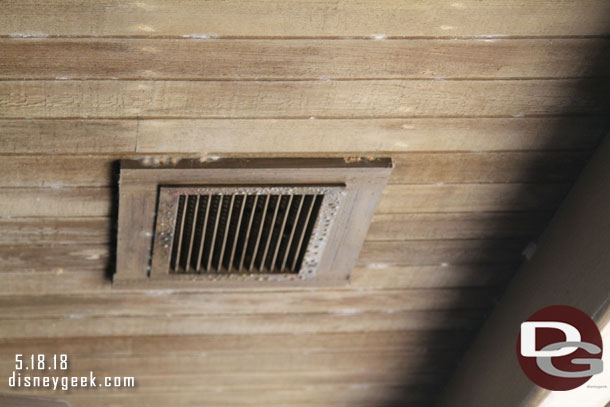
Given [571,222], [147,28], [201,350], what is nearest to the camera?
[147,28]

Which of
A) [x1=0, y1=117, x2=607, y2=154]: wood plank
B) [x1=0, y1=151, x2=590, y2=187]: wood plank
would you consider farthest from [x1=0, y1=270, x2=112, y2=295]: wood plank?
[x1=0, y1=117, x2=607, y2=154]: wood plank

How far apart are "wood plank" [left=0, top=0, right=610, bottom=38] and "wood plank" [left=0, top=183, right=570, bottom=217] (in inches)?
16.6

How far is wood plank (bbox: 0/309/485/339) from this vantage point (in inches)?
81.4

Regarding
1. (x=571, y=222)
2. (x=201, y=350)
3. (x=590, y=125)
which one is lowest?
(x=201, y=350)

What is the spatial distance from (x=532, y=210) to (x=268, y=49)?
813mm

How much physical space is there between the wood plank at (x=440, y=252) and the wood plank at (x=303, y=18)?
0.64 meters

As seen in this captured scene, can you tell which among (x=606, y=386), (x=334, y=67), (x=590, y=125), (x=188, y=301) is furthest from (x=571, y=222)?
(x=188, y=301)

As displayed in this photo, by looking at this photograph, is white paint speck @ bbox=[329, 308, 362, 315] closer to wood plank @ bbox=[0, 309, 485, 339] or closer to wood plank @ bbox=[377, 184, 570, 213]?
wood plank @ bbox=[0, 309, 485, 339]

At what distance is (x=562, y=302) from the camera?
1.78m

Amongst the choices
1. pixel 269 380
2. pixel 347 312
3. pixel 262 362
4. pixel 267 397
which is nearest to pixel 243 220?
pixel 347 312

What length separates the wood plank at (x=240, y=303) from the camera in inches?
78.4

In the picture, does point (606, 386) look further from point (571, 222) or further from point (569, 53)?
point (569, 53)

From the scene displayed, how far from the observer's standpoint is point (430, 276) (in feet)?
6.75

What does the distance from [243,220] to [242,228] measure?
1.1 inches
